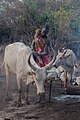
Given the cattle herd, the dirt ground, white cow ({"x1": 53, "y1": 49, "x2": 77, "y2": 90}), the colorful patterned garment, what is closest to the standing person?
the colorful patterned garment

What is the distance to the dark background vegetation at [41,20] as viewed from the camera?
19.3m

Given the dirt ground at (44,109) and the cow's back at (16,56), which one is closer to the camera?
the dirt ground at (44,109)

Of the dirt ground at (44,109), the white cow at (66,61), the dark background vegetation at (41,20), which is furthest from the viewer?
the dark background vegetation at (41,20)

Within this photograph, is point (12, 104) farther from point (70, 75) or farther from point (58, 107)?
point (70, 75)

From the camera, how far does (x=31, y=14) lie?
20.6 meters

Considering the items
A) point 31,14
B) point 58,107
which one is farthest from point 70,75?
point 31,14

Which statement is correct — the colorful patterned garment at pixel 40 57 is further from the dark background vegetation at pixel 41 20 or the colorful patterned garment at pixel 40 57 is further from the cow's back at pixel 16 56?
the dark background vegetation at pixel 41 20

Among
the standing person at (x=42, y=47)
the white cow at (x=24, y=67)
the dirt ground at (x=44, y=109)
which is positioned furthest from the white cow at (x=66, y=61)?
the standing person at (x=42, y=47)

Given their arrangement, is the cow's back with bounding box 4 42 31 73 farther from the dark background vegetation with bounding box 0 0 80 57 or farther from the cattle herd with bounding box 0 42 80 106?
the dark background vegetation with bounding box 0 0 80 57

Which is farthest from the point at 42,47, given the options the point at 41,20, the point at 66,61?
the point at 41,20

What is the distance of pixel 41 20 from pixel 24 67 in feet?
38.4

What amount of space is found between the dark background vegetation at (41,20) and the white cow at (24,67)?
905cm

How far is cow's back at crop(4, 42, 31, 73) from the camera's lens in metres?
9.21

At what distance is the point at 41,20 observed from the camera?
20.3 meters
